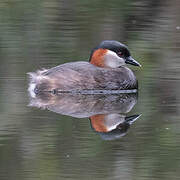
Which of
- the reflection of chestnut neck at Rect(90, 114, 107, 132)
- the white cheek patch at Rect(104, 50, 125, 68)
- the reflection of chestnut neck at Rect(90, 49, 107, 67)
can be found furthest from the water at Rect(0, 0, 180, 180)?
the reflection of chestnut neck at Rect(90, 49, 107, 67)

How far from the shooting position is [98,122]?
8.09 m

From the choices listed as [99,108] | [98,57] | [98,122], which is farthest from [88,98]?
[98,122]

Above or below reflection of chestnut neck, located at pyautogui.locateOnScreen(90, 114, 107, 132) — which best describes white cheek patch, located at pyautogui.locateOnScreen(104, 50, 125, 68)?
below

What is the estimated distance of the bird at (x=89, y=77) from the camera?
31.7 feet

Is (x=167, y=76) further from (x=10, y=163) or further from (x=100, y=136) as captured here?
(x=10, y=163)

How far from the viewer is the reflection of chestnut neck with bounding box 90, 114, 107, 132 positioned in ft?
25.8

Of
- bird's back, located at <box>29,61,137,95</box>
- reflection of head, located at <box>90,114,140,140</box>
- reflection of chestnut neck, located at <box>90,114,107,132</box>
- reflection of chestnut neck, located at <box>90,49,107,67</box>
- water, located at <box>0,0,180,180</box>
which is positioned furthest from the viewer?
reflection of chestnut neck, located at <box>90,49,107,67</box>

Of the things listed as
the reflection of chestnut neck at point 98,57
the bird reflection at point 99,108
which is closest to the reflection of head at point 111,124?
the bird reflection at point 99,108

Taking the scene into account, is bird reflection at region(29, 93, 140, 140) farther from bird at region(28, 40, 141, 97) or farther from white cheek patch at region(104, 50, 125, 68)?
white cheek patch at region(104, 50, 125, 68)

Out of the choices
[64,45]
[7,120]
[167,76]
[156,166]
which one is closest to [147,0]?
[64,45]

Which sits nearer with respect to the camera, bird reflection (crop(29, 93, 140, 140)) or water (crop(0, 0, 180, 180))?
water (crop(0, 0, 180, 180))

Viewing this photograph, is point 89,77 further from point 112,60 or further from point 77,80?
point 112,60

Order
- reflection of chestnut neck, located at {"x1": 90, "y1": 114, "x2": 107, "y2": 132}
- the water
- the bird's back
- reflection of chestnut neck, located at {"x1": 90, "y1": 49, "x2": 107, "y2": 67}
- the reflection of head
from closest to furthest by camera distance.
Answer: the water
the reflection of head
reflection of chestnut neck, located at {"x1": 90, "y1": 114, "x2": 107, "y2": 132}
the bird's back
reflection of chestnut neck, located at {"x1": 90, "y1": 49, "x2": 107, "y2": 67}

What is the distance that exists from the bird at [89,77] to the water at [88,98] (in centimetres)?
21
